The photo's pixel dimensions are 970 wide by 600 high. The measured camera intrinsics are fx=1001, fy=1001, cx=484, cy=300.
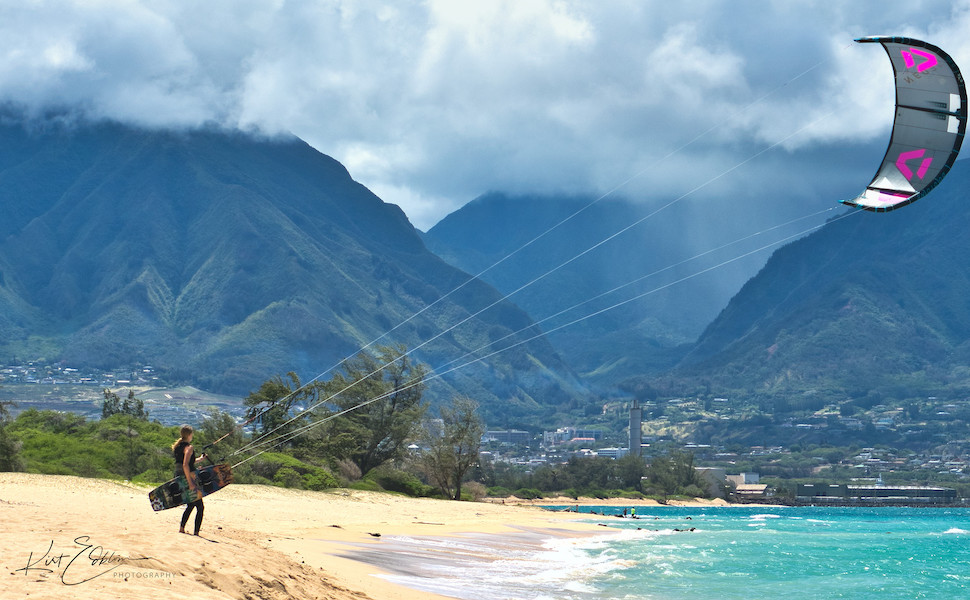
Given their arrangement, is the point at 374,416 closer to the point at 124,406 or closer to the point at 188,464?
the point at 124,406

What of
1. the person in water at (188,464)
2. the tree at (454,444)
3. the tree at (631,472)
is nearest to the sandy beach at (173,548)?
the person in water at (188,464)

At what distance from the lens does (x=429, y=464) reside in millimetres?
74750

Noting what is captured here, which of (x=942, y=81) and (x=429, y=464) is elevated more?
(x=942, y=81)

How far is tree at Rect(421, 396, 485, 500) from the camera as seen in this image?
7394cm

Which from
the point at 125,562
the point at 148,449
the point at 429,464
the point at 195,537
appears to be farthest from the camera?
the point at 429,464

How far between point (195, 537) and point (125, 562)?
10.2 feet

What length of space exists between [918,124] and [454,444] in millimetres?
53903

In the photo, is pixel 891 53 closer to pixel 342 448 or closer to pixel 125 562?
pixel 125 562

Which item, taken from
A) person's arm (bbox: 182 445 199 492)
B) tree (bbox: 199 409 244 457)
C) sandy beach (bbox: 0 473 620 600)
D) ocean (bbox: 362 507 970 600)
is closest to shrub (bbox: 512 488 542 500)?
tree (bbox: 199 409 244 457)

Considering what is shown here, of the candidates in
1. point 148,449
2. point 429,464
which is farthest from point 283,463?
point 429,464

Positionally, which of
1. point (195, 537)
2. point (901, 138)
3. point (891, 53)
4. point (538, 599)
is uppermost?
point (891, 53)

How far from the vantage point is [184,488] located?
55.3 feet

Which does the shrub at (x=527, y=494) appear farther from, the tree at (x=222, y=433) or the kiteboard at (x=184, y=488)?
the kiteboard at (x=184, y=488)

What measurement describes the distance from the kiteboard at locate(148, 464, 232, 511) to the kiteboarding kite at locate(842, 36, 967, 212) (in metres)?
14.6
